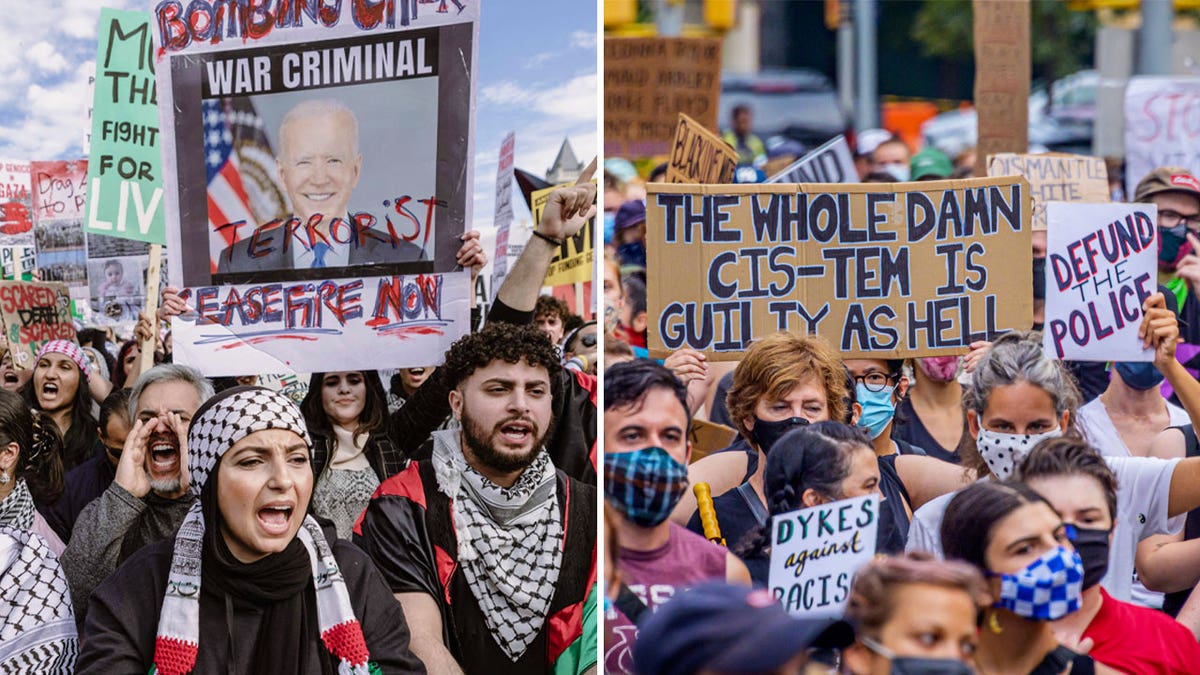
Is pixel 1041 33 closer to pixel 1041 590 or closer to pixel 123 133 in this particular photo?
pixel 123 133

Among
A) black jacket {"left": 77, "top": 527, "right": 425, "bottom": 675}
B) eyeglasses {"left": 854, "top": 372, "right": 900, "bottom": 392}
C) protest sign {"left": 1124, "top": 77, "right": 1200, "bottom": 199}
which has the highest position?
protest sign {"left": 1124, "top": 77, "right": 1200, "bottom": 199}

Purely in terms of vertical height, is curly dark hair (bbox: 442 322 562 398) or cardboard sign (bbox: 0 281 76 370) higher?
cardboard sign (bbox: 0 281 76 370)

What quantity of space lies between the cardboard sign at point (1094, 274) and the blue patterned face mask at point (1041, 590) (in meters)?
1.87

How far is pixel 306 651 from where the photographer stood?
3730 mm

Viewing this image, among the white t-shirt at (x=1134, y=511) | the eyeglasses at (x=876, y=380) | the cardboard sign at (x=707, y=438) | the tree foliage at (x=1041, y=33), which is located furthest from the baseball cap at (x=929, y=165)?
the tree foliage at (x=1041, y=33)

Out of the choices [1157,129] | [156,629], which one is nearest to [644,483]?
[156,629]

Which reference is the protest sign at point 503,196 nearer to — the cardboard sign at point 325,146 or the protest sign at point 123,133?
the cardboard sign at point 325,146

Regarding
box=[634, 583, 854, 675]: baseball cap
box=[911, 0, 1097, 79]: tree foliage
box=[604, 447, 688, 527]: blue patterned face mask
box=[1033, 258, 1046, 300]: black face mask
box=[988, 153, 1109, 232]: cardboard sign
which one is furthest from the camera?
box=[911, 0, 1097, 79]: tree foliage

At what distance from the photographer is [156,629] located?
3.65 meters

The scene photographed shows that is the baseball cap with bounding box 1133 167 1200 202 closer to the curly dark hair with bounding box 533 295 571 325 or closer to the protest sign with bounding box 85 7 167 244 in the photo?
the curly dark hair with bounding box 533 295 571 325

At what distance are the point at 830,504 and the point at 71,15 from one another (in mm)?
2977

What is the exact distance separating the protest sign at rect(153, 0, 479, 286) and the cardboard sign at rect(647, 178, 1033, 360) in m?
0.65

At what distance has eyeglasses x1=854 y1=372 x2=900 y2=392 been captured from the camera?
15.3ft

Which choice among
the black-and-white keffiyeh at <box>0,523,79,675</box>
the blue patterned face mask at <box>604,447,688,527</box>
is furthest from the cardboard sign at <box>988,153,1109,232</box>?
the black-and-white keffiyeh at <box>0,523,79,675</box>
